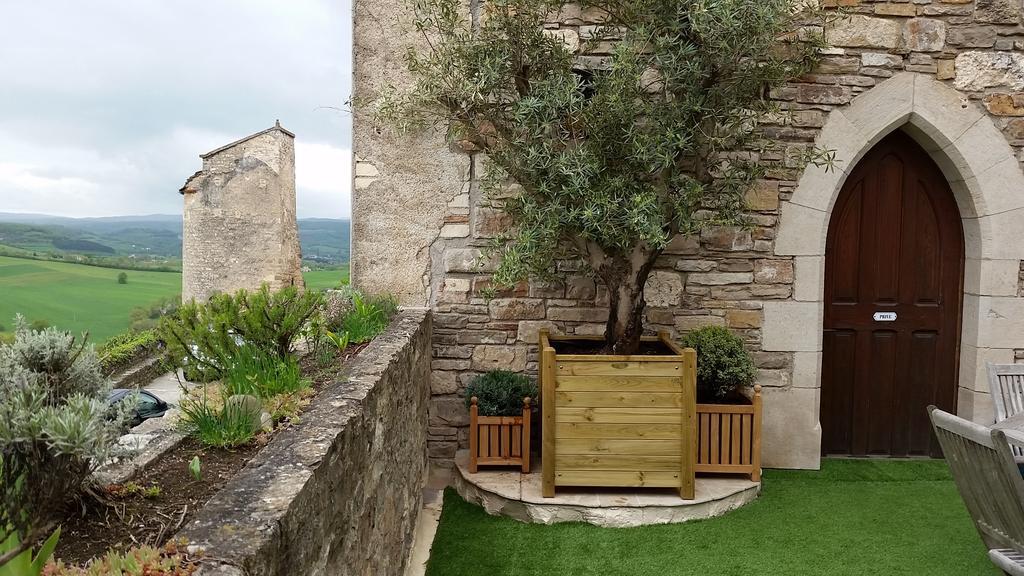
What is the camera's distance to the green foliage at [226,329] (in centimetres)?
320

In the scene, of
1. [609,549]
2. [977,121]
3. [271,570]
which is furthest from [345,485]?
[977,121]

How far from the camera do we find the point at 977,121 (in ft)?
15.6

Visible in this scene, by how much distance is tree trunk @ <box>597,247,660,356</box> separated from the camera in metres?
4.24

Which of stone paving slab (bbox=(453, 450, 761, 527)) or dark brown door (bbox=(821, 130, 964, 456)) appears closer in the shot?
stone paving slab (bbox=(453, 450, 761, 527))

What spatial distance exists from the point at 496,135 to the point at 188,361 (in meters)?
2.27

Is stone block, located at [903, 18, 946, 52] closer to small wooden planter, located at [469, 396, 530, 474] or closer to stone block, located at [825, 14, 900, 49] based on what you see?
stone block, located at [825, 14, 900, 49]

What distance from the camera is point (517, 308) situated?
482cm

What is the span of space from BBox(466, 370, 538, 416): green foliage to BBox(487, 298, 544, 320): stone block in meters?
0.42


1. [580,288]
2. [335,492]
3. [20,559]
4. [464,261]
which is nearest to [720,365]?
[580,288]

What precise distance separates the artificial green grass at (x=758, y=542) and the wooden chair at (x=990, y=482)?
73 centimetres

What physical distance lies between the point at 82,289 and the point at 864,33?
21.3 meters

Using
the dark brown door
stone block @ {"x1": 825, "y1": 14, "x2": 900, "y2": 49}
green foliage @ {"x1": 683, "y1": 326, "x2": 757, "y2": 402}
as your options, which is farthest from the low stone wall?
stone block @ {"x1": 825, "y1": 14, "x2": 900, "y2": 49}

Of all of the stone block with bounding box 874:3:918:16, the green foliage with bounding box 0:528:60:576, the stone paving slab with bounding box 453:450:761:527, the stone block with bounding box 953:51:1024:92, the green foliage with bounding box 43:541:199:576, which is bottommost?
the stone paving slab with bounding box 453:450:761:527

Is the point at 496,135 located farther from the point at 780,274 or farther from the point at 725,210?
the point at 780,274
